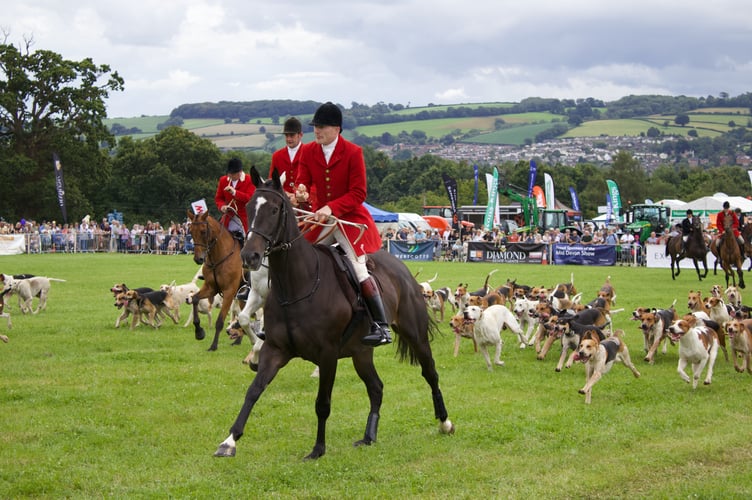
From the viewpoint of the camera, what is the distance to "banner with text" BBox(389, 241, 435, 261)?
41.2 m

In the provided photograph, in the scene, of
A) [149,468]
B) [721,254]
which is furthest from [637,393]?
[721,254]

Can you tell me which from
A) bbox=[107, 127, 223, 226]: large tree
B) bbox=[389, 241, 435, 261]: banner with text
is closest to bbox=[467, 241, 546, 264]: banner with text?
bbox=[389, 241, 435, 261]: banner with text

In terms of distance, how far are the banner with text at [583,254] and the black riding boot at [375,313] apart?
104ft

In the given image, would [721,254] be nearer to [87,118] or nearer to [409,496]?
[409,496]

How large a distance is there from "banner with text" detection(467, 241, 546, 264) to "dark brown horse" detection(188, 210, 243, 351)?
86.6 ft

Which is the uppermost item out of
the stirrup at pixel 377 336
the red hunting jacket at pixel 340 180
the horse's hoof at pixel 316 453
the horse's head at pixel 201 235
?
the red hunting jacket at pixel 340 180

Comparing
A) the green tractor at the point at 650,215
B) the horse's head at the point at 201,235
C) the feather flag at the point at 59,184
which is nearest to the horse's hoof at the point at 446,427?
the horse's head at the point at 201,235

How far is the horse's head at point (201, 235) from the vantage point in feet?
44.5

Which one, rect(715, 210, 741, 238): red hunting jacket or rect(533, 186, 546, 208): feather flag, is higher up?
rect(715, 210, 741, 238): red hunting jacket

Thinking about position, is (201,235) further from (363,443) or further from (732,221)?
(732,221)

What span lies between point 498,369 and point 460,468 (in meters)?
5.45

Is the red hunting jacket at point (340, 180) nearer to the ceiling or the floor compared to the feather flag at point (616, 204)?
nearer to the ceiling

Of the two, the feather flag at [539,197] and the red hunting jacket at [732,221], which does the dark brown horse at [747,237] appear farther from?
the feather flag at [539,197]

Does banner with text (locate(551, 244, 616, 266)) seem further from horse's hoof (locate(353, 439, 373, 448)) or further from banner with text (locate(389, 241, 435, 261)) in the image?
horse's hoof (locate(353, 439, 373, 448))
